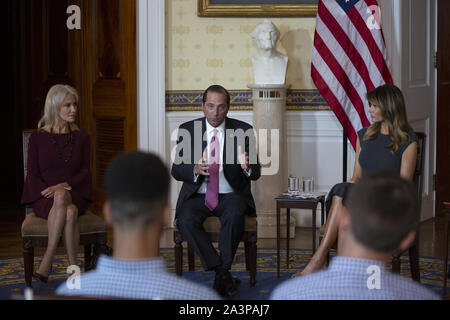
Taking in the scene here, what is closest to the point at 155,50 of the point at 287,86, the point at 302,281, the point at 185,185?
the point at 287,86

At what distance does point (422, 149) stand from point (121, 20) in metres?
3.14

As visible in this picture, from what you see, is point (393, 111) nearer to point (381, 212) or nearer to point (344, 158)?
point (344, 158)

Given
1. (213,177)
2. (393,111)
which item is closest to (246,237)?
(213,177)

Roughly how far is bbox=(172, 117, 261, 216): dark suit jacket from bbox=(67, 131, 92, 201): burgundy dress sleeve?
0.56m

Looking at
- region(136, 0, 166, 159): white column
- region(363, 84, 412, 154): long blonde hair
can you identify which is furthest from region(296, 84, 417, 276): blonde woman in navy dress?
region(136, 0, 166, 159): white column

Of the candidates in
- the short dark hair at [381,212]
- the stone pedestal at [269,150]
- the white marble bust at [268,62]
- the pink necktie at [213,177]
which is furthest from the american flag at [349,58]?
the short dark hair at [381,212]

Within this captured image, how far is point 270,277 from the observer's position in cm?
470

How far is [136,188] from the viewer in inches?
64.6

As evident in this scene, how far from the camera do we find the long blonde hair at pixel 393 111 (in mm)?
4266

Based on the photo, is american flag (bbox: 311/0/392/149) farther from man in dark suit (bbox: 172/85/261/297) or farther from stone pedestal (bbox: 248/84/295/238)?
man in dark suit (bbox: 172/85/261/297)

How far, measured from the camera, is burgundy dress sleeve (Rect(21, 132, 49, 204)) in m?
4.45

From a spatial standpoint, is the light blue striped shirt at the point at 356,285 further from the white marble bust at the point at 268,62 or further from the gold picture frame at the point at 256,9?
the gold picture frame at the point at 256,9

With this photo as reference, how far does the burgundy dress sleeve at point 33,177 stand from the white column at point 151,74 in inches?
73.7

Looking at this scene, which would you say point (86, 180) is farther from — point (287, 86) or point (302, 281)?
point (302, 281)
